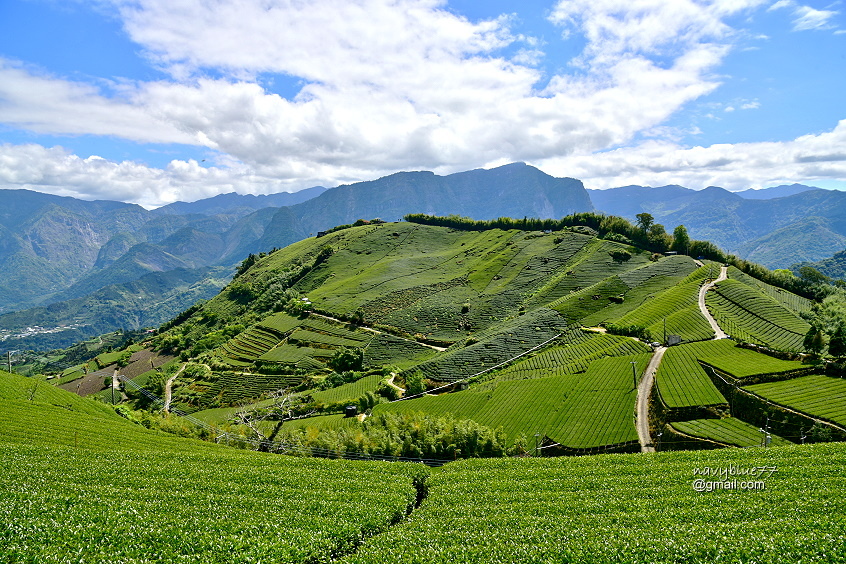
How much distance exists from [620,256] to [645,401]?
110629 millimetres

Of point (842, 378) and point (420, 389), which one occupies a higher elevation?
point (842, 378)

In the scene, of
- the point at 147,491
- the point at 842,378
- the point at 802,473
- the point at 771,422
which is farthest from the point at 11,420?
the point at 842,378

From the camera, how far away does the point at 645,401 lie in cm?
6731

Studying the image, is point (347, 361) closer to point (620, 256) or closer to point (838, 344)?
point (838, 344)

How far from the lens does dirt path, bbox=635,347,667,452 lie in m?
58.3

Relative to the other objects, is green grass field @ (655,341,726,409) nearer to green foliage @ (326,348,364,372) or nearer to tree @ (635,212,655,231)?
green foliage @ (326,348,364,372)

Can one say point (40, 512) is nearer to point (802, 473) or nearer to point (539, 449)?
point (539, 449)

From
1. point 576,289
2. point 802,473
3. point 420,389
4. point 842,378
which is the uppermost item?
point 576,289

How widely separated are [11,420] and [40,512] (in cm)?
3202

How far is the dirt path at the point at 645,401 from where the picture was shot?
5834 cm

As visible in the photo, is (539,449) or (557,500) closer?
(557,500)

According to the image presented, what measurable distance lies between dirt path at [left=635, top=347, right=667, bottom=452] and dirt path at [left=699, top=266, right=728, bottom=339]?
464 inches

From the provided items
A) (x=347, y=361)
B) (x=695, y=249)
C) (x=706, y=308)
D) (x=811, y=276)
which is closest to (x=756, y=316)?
(x=706, y=308)

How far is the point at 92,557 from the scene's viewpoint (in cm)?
2458
